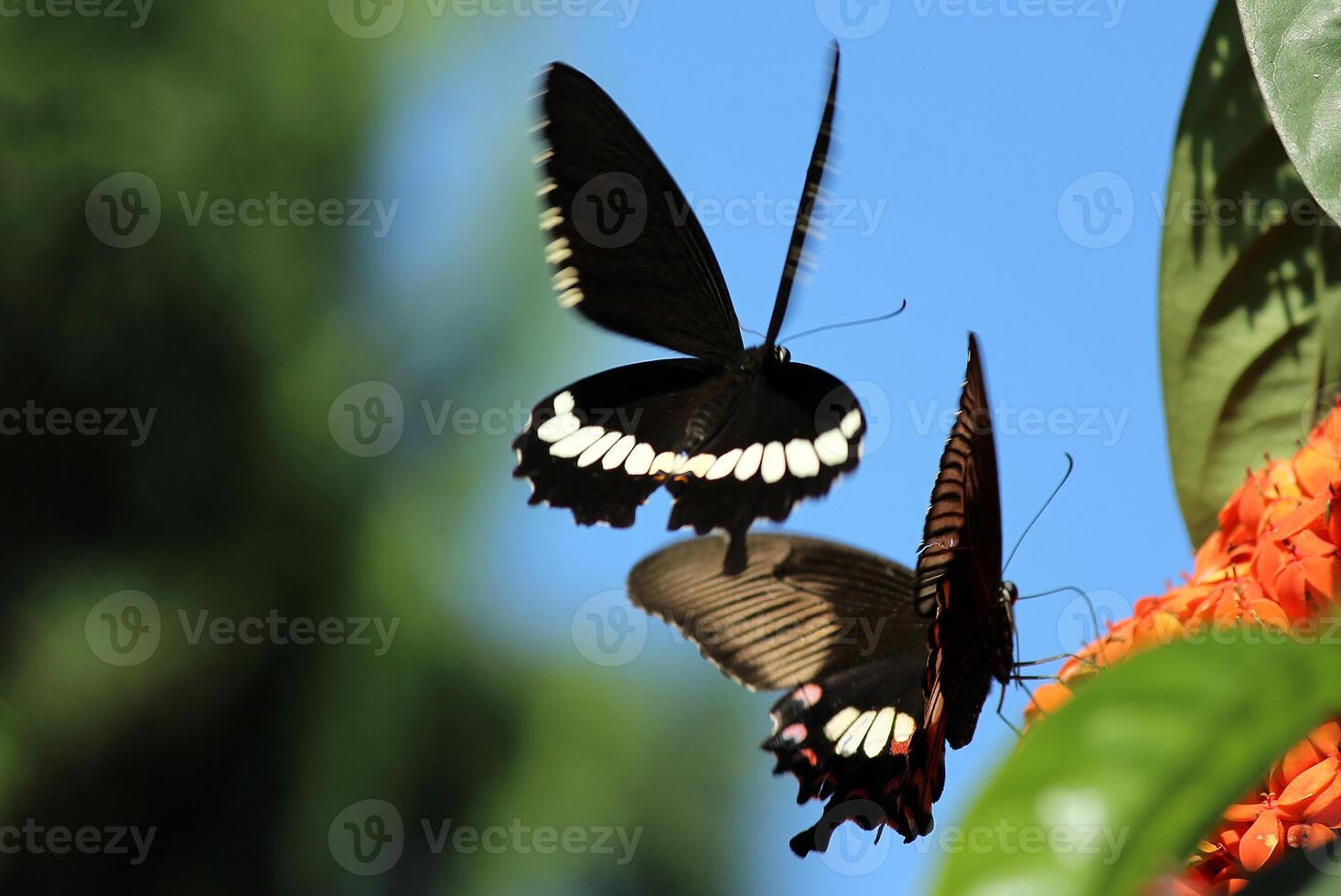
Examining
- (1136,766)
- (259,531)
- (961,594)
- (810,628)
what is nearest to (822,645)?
(810,628)

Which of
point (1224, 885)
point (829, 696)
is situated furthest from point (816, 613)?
point (1224, 885)

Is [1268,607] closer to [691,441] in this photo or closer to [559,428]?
[691,441]

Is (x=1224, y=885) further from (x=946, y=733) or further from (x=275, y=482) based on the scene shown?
(x=275, y=482)

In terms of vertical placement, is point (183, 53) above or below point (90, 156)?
above

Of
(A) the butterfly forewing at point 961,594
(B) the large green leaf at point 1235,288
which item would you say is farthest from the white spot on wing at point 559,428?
(B) the large green leaf at point 1235,288

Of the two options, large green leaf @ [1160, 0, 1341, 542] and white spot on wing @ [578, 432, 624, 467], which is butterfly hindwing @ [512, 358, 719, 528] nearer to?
white spot on wing @ [578, 432, 624, 467]
